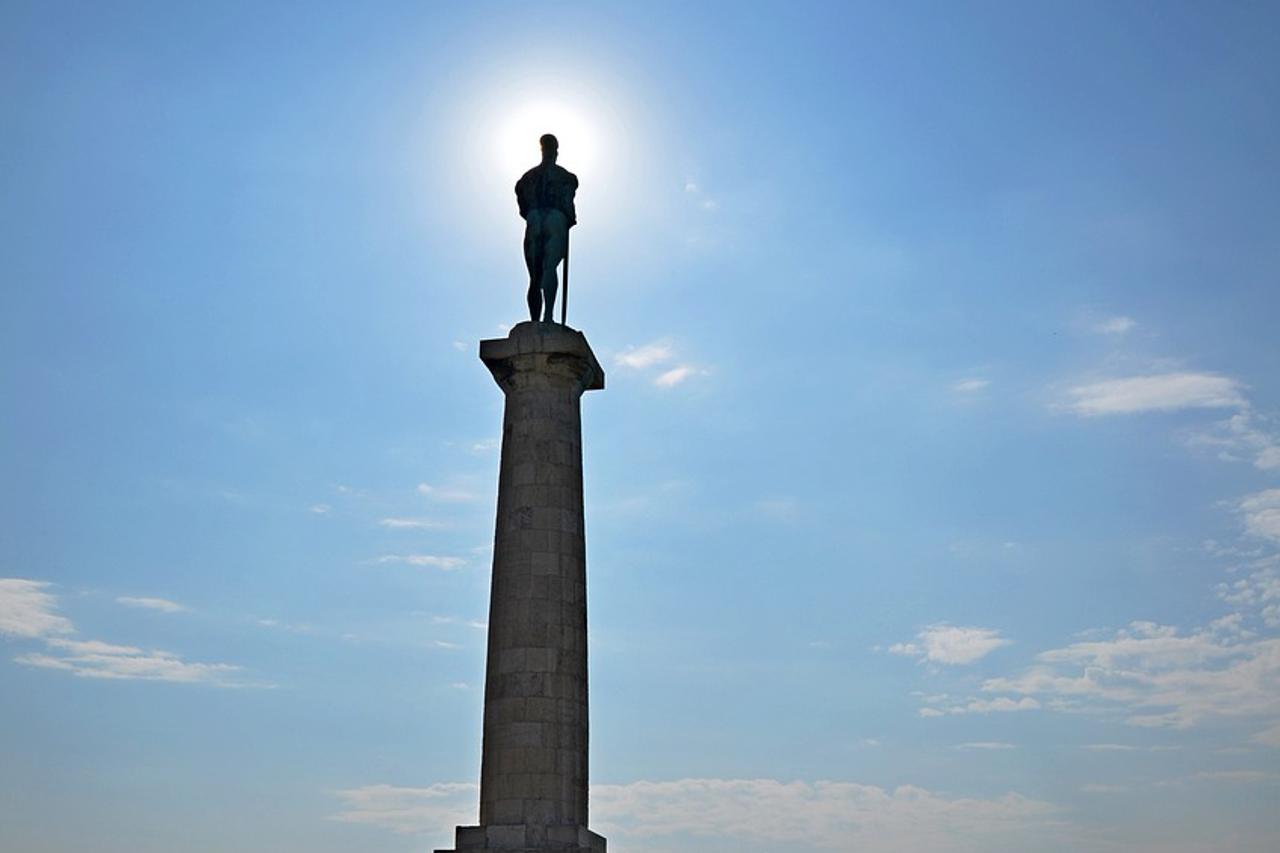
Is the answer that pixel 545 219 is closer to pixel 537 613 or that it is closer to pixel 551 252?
pixel 551 252

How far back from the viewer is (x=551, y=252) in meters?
39.1

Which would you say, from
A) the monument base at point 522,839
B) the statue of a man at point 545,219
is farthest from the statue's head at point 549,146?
the monument base at point 522,839

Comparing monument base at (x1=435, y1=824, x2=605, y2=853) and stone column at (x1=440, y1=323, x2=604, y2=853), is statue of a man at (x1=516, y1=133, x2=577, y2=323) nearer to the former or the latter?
stone column at (x1=440, y1=323, x2=604, y2=853)

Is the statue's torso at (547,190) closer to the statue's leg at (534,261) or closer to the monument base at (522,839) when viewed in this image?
the statue's leg at (534,261)

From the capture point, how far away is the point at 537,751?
34.7m

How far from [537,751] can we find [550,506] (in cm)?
553

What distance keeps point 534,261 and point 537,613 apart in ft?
29.5

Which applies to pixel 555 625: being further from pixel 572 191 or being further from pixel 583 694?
pixel 572 191

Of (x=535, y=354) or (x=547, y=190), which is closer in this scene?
(x=535, y=354)

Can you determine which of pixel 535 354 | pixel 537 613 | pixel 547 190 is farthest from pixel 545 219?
pixel 537 613

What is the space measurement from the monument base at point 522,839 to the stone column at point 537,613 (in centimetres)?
2

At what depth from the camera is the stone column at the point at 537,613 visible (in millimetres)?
34469

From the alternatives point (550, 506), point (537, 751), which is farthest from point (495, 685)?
point (550, 506)

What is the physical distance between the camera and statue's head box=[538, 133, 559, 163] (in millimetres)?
40094
